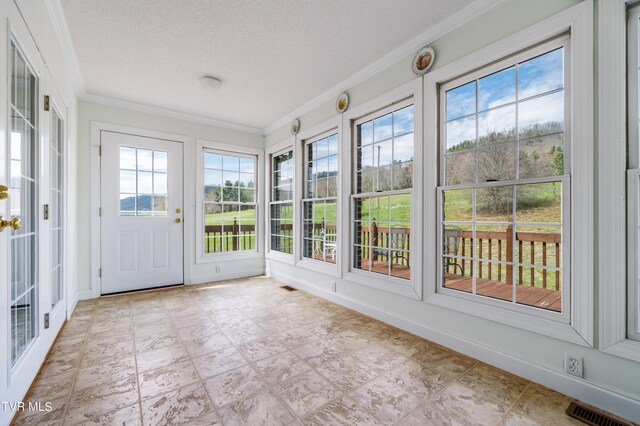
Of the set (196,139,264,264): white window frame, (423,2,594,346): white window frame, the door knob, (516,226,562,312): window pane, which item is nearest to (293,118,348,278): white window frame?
(196,139,264,264): white window frame

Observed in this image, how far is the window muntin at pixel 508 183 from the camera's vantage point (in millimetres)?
1917

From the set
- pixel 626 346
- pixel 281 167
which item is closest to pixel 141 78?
pixel 281 167

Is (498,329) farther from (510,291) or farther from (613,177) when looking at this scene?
(613,177)

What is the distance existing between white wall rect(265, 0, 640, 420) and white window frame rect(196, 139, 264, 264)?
2.41 metres

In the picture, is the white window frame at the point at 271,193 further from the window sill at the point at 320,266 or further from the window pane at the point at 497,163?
the window pane at the point at 497,163

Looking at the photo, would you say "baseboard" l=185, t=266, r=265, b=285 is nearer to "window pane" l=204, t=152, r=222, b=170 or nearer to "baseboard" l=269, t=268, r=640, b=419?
"window pane" l=204, t=152, r=222, b=170

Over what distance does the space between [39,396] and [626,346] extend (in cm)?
342

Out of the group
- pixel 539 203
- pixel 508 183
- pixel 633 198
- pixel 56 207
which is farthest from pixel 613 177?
pixel 56 207

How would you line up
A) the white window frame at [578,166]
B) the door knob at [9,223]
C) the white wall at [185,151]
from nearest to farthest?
the door knob at [9,223] → the white window frame at [578,166] → the white wall at [185,151]

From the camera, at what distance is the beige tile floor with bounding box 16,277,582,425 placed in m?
1.59

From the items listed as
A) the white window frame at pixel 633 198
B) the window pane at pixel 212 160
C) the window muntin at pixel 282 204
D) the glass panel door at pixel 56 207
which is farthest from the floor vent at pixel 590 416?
the window pane at pixel 212 160

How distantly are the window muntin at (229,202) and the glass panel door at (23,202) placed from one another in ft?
8.82

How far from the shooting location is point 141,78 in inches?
129

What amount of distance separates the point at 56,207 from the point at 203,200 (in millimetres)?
2049
